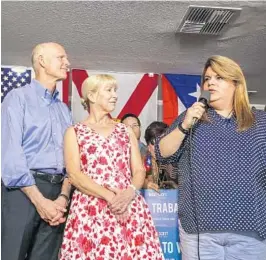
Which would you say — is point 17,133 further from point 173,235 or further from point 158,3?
point 158,3

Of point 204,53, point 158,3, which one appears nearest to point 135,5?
point 158,3

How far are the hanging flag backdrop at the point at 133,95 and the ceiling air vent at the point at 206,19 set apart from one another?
4.45 feet

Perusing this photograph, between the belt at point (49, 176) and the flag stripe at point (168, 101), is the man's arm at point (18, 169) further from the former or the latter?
the flag stripe at point (168, 101)

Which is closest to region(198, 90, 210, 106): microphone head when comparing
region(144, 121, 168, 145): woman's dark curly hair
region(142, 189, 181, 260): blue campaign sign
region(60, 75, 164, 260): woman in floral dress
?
region(60, 75, 164, 260): woman in floral dress

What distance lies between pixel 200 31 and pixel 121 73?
4.84ft

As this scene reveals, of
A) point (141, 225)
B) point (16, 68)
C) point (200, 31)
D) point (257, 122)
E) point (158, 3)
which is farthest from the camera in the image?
point (16, 68)

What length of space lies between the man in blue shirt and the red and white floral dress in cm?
10

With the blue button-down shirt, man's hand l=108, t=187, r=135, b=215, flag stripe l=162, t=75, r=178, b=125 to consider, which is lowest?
man's hand l=108, t=187, r=135, b=215

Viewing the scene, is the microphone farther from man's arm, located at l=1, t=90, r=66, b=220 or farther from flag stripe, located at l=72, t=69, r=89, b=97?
flag stripe, located at l=72, t=69, r=89, b=97

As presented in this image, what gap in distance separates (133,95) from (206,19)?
1673 mm

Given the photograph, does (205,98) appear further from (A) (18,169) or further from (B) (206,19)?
(B) (206,19)

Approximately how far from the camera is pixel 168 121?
18.9ft

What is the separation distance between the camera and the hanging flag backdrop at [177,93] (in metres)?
5.73

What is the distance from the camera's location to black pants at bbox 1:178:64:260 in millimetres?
1993
